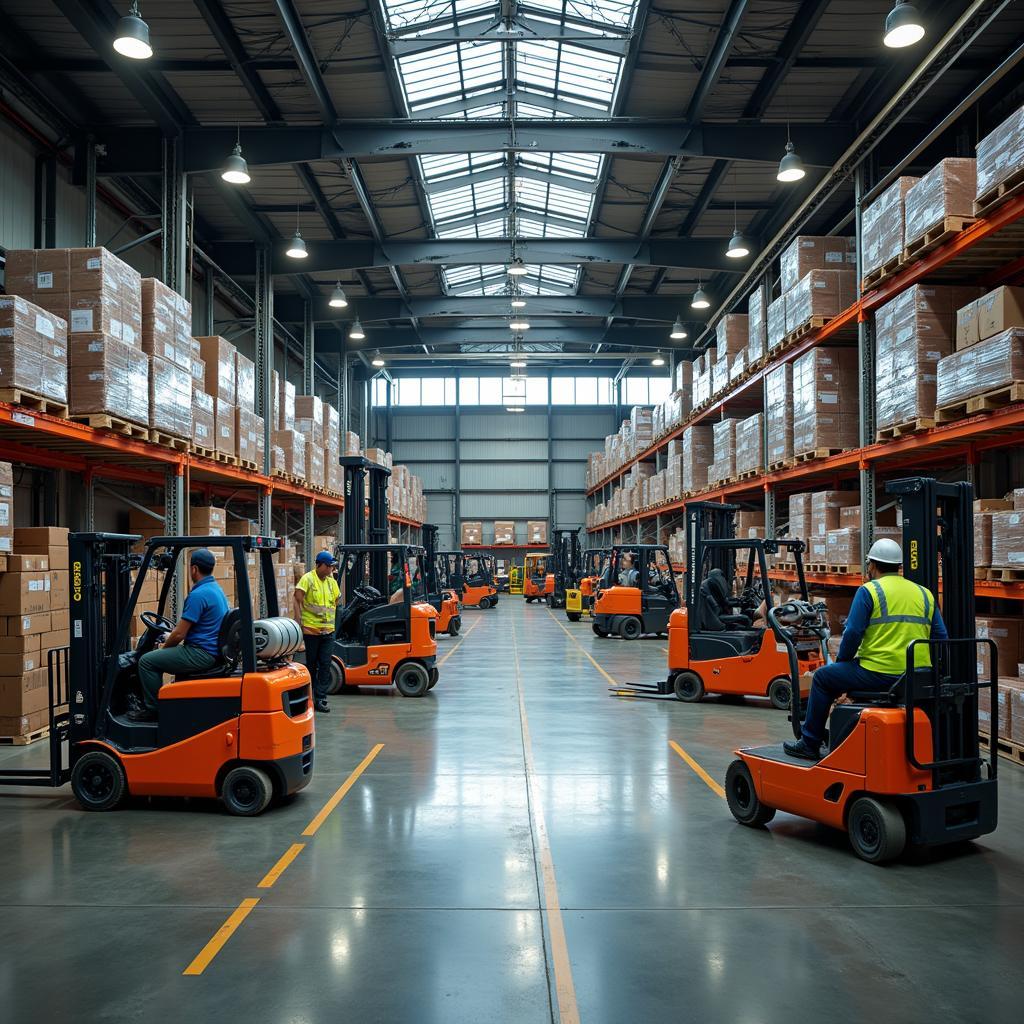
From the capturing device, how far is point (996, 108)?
10.8 metres

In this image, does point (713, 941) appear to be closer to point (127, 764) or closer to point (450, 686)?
point (127, 764)

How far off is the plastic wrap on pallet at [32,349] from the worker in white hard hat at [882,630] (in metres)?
6.80

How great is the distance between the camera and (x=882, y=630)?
4.91 metres

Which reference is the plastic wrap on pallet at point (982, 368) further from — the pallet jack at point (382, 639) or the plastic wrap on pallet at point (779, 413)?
the pallet jack at point (382, 639)

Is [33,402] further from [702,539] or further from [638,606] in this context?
[638,606]

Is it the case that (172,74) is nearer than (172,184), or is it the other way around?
(172,74)

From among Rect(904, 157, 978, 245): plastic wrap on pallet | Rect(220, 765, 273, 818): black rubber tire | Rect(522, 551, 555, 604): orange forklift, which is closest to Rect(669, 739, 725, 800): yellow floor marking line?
Rect(220, 765, 273, 818): black rubber tire

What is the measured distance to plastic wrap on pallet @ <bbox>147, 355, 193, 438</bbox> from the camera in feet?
32.0

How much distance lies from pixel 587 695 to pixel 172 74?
9669 millimetres

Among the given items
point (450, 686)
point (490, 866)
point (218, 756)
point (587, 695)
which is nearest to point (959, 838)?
point (490, 866)

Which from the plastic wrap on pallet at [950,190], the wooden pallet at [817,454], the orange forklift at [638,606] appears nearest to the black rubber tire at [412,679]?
the wooden pallet at [817,454]

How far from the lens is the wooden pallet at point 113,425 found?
8492 millimetres

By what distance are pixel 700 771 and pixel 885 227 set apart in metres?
6.09

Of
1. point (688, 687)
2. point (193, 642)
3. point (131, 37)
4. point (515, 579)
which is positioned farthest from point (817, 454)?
point (515, 579)
